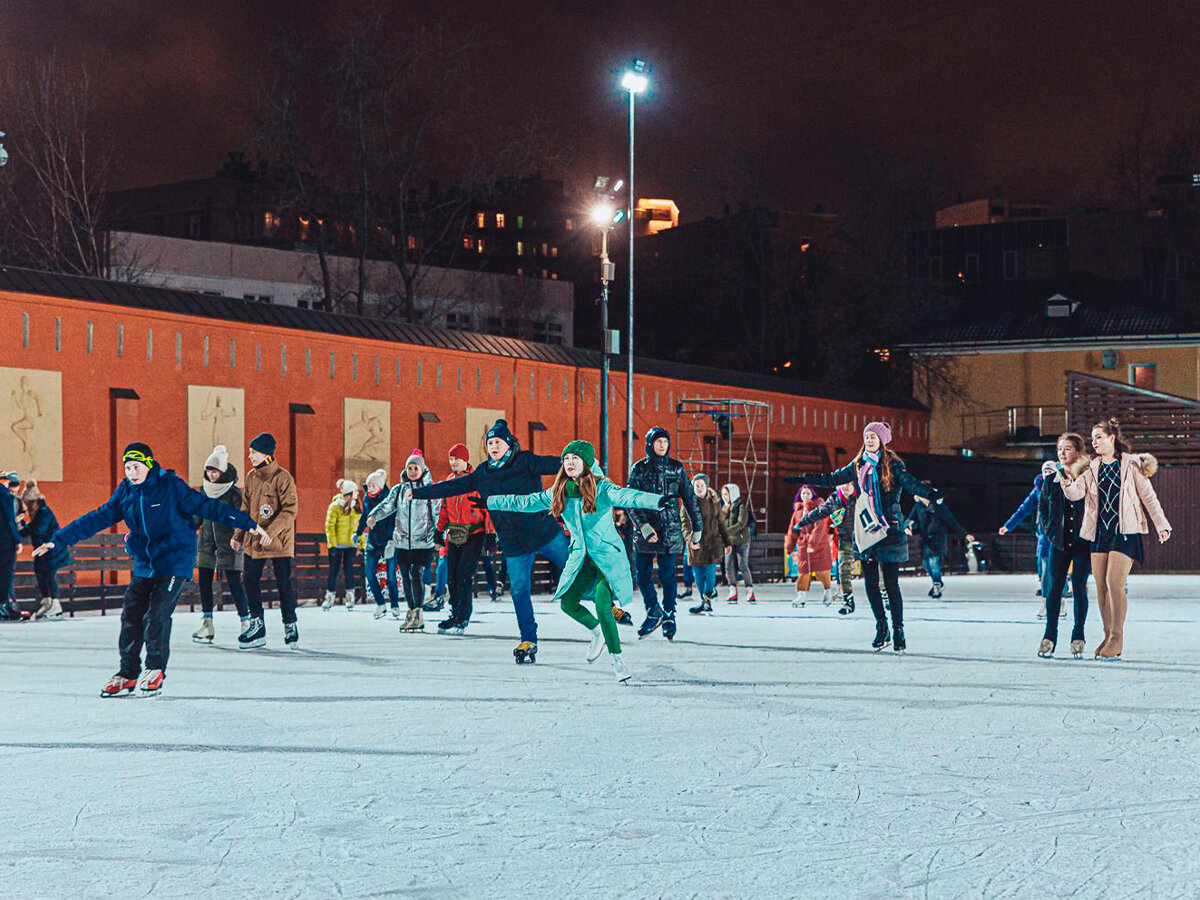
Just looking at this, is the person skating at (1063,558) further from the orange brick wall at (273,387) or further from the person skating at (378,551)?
the orange brick wall at (273,387)

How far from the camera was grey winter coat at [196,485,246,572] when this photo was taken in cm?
1424

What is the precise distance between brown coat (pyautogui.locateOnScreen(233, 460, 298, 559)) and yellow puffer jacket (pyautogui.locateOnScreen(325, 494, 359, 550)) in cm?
737

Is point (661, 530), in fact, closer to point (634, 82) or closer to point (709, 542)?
point (709, 542)

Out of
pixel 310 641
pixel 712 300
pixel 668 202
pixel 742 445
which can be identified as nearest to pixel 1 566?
pixel 310 641

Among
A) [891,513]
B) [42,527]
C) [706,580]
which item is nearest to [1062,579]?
[891,513]

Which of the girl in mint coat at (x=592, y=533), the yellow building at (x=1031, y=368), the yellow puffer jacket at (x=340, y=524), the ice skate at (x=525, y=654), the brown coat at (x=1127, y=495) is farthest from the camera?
the yellow building at (x=1031, y=368)

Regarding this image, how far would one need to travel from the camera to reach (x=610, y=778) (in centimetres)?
690

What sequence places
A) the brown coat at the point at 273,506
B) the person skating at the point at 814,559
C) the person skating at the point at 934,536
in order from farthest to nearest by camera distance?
the person skating at the point at 934,536 → the person skating at the point at 814,559 → the brown coat at the point at 273,506

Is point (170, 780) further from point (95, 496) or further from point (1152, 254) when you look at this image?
point (1152, 254)

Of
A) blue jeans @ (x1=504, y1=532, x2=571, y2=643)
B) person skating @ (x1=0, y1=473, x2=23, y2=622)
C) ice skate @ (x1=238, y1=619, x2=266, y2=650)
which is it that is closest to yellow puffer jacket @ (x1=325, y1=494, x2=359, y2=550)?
person skating @ (x1=0, y1=473, x2=23, y2=622)

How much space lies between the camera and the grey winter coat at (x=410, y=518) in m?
16.8

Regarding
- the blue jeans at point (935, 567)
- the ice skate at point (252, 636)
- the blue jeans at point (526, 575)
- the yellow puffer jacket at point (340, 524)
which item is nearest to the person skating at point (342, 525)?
the yellow puffer jacket at point (340, 524)

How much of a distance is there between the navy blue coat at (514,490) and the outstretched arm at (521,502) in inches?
2.1

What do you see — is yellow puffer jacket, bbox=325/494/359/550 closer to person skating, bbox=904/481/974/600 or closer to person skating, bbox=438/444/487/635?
person skating, bbox=438/444/487/635
